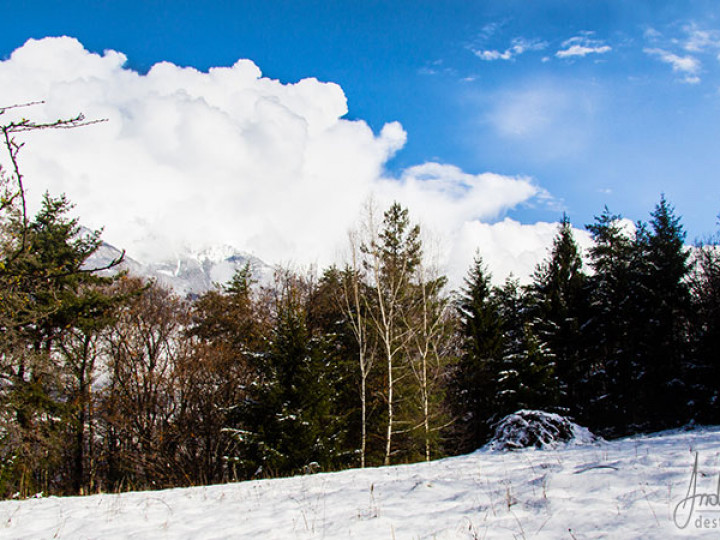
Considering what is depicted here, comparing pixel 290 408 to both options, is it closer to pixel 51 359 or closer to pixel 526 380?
pixel 51 359

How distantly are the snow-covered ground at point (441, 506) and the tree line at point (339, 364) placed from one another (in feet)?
24.7

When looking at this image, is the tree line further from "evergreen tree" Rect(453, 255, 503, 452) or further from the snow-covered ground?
the snow-covered ground

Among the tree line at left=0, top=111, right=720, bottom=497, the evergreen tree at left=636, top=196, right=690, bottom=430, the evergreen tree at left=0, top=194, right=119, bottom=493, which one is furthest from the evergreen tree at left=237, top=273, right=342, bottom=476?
the evergreen tree at left=636, top=196, right=690, bottom=430

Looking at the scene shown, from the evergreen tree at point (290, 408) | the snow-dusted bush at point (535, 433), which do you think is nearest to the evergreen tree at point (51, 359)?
the evergreen tree at point (290, 408)

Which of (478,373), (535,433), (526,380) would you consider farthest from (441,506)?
(478,373)

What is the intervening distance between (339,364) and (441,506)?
12.8 meters

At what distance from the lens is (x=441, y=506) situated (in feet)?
15.1

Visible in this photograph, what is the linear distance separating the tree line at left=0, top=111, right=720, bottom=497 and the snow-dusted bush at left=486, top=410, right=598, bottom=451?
6.40 m

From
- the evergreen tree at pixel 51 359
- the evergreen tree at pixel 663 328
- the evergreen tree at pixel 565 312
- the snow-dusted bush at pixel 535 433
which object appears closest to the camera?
the snow-dusted bush at pixel 535 433

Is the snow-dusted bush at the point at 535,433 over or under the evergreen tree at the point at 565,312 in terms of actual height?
under

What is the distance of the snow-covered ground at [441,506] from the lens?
3658 mm

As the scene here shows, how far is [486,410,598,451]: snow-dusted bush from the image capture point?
927 centimetres

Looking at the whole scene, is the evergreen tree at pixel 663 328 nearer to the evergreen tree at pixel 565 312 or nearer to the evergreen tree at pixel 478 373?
the evergreen tree at pixel 565 312

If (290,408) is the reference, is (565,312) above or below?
above
